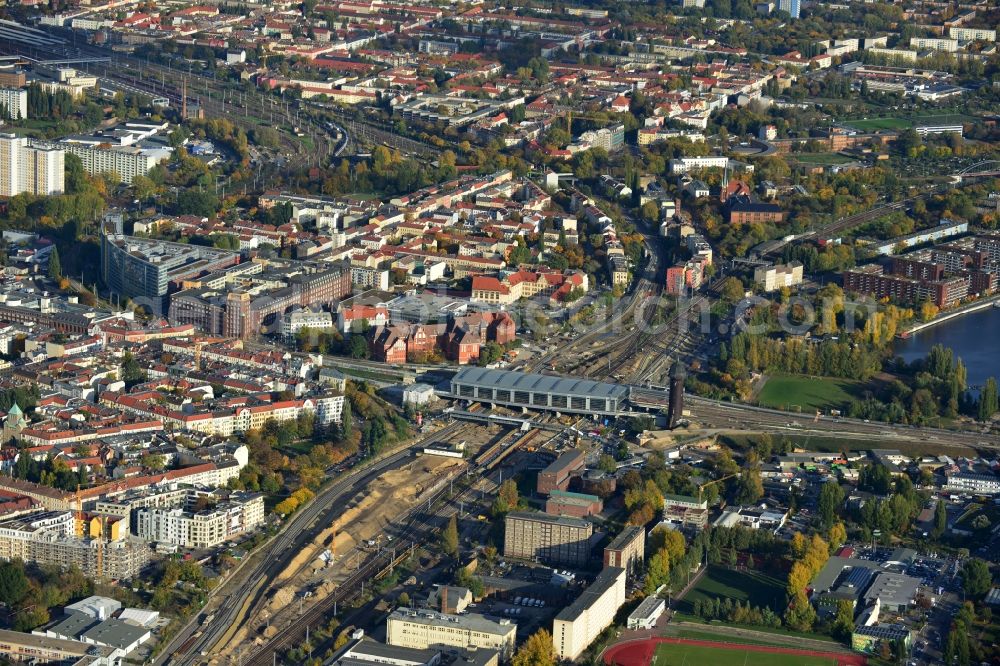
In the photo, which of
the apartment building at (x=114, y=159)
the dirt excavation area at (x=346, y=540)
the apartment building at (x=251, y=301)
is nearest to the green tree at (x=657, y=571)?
the dirt excavation area at (x=346, y=540)

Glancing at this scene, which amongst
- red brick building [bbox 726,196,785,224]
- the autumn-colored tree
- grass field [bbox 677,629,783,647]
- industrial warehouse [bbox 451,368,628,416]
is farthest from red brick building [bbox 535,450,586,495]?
red brick building [bbox 726,196,785,224]

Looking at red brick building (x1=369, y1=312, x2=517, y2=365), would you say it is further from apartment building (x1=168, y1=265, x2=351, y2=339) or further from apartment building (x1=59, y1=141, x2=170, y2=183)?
apartment building (x1=59, y1=141, x2=170, y2=183)

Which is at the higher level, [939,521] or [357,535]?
[939,521]

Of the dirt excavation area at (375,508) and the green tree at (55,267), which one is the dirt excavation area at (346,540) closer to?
the dirt excavation area at (375,508)

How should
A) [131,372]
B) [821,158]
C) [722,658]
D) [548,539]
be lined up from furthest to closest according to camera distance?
[821,158]
[131,372]
[548,539]
[722,658]

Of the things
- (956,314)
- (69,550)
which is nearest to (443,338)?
(956,314)

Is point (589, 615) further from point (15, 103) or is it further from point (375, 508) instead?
point (15, 103)

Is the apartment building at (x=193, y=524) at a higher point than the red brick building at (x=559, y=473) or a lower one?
lower
